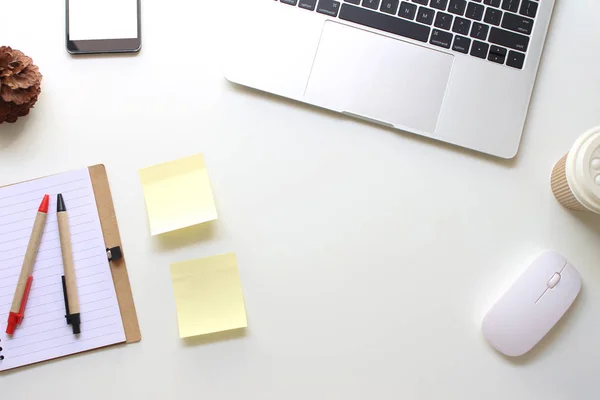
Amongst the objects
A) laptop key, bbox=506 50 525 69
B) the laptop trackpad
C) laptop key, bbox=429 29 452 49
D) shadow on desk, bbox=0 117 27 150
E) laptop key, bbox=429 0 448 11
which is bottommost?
shadow on desk, bbox=0 117 27 150

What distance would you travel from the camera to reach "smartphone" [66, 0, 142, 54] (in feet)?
2.26

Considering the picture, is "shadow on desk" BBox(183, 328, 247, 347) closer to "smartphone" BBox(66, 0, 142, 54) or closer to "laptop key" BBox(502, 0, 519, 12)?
"smartphone" BBox(66, 0, 142, 54)

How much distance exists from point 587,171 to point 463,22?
23 centimetres

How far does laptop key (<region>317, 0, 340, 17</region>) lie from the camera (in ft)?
2.22

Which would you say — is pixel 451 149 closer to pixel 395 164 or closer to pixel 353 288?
pixel 395 164

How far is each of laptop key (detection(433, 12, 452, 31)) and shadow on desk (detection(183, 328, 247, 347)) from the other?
432 millimetres

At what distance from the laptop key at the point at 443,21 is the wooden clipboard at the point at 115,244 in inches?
17.4

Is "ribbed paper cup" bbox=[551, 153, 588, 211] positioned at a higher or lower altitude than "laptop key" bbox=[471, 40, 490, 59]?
lower

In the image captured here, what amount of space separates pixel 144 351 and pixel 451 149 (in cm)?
44

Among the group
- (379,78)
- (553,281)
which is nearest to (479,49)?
(379,78)

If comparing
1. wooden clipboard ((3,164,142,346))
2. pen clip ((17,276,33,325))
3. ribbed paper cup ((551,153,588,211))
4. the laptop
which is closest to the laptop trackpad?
the laptop

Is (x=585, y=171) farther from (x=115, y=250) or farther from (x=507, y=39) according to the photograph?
(x=115, y=250)

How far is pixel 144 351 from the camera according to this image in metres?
0.66

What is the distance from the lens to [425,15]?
672mm
